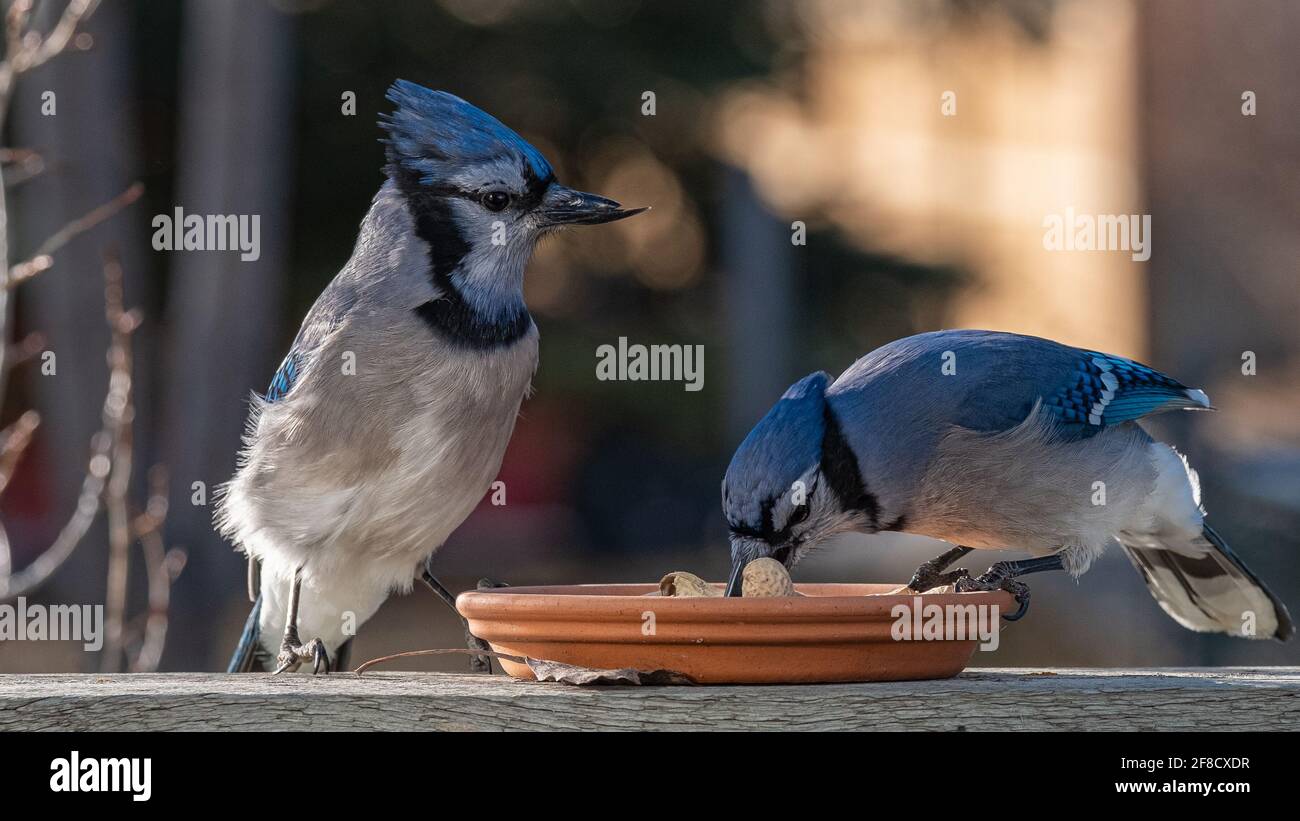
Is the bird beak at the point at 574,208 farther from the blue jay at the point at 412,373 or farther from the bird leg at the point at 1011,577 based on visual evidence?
the bird leg at the point at 1011,577

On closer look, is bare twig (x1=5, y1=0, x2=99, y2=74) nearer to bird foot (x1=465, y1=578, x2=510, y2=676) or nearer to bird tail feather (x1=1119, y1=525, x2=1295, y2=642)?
bird foot (x1=465, y1=578, x2=510, y2=676)

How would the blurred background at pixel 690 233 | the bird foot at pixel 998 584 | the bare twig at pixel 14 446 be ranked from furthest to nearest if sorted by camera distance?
the blurred background at pixel 690 233, the bare twig at pixel 14 446, the bird foot at pixel 998 584

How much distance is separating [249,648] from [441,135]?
1121 mm

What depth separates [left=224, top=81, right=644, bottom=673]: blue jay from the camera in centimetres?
277

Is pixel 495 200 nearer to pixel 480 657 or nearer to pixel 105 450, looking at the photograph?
pixel 480 657

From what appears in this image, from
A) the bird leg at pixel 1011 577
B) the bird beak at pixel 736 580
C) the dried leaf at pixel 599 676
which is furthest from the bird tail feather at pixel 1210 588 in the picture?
the dried leaf at pixel 599 676

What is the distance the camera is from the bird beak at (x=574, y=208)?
2756 millimetres

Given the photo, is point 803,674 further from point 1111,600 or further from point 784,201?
point 784,201

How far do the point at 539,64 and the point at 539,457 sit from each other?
2.57 m

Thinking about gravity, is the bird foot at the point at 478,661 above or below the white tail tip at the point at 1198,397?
below

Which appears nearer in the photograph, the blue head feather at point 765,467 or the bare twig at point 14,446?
the blue head feather at point 765,467

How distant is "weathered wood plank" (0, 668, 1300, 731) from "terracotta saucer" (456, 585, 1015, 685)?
8cm

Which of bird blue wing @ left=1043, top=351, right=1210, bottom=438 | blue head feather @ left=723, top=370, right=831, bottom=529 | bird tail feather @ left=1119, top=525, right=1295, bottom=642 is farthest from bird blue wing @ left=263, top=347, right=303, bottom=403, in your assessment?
bird tail feather @ left=1119, top=525, right=1295, bottom=642

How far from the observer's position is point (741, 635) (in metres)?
1.96
